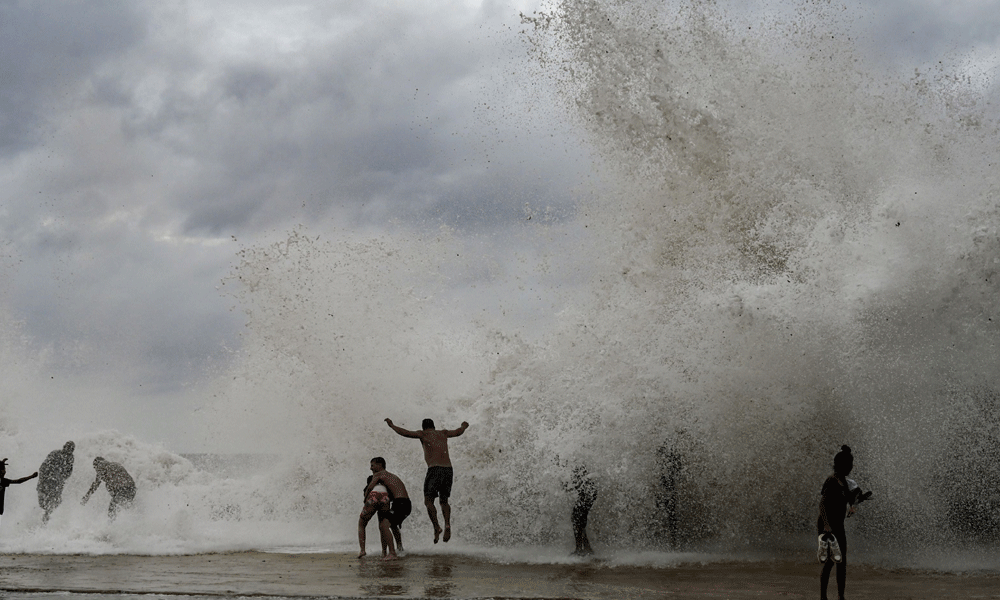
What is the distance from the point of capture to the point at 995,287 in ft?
36.7

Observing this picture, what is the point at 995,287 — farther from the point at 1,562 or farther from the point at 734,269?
the point at 1,562

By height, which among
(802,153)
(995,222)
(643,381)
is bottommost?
(643,381)

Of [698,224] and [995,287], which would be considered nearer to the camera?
[995,287]

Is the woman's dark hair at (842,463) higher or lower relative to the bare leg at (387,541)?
higher

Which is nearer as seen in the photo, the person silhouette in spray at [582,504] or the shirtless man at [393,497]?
the person silhouette in spray at [582,504]

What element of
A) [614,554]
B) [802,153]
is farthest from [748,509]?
[802,153]

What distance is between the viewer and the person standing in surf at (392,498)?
11836 millimetres

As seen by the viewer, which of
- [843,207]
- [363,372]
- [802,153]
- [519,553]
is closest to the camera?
[519,553]

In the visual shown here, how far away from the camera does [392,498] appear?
1188 cm

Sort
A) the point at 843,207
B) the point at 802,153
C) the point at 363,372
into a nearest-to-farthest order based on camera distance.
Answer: the point at 843,207
the point at 802,153
the point at 363,372

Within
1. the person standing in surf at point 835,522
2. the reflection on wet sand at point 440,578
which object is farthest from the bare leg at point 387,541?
the person standing in surf at point 835,522

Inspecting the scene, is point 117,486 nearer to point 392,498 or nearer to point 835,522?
point 392,498

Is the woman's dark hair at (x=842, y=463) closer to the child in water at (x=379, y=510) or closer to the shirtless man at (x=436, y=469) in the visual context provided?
the shirtless man at (x=436, y=469)

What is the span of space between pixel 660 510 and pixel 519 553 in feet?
6.59
